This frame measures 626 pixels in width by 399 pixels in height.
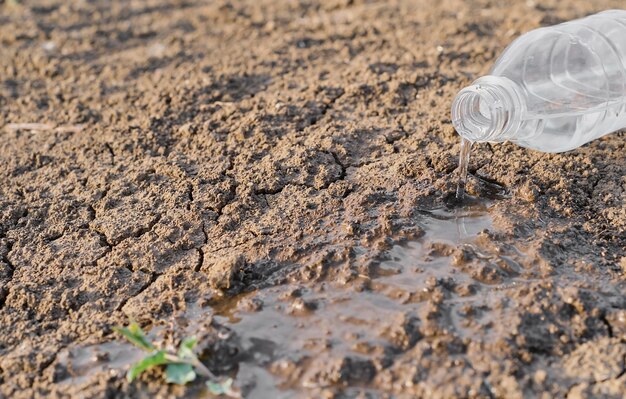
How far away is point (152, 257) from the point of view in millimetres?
3152

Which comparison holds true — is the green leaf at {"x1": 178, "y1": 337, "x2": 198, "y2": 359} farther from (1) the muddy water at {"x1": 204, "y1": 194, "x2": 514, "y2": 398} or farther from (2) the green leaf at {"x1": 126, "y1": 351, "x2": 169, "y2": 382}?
(1) the muddy water at {"x1": 204, "y1": 194, "x2": 514, "y2": 398}

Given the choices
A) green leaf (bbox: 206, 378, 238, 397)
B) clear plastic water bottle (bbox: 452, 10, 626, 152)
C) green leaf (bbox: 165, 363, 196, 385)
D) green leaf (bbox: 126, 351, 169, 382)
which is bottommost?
green leaf (bbox: 206, 378, 238, 397)

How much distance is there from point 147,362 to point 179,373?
120 mm

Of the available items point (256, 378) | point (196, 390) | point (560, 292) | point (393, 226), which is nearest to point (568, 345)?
point (560, 292)

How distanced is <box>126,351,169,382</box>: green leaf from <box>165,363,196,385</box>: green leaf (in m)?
0.04

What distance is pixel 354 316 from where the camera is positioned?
273cm

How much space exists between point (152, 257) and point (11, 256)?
704 mm

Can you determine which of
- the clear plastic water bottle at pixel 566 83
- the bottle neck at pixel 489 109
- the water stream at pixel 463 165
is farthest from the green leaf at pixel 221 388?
the clear plastic water bottle at pixel 566 83

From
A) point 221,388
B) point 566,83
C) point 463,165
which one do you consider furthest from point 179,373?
point 566,83

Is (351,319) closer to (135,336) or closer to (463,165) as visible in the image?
(135,336)

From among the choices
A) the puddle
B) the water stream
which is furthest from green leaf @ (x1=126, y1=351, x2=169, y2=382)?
the water stream

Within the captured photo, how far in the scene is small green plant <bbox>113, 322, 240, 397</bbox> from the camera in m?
2.48

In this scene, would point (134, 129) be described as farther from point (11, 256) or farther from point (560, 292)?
point (560, 292)

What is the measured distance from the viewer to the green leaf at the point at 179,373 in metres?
2.49
